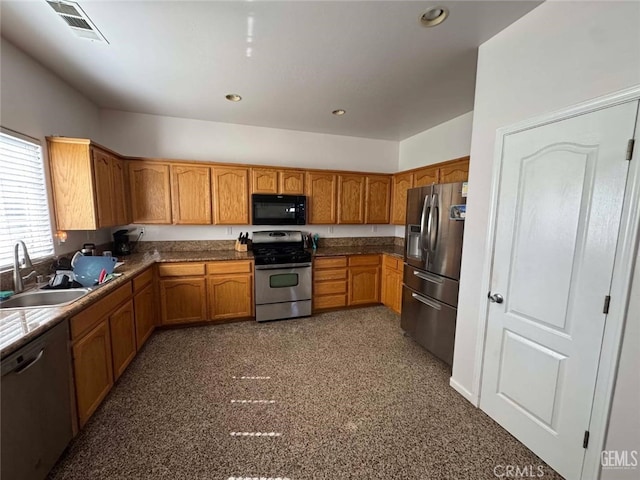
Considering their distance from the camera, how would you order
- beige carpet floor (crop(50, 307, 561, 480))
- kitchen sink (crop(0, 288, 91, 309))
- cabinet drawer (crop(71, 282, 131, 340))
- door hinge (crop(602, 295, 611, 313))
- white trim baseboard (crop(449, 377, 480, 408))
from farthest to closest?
white trim baseboard (crop(449, 377, 480, 408)) → kitchen sink (crop(0, 288, 91, 309)) → cabinet drawer (crop(71, 282, 131, 340)) → beige carpet floor (crop(50, 307, 561, 480)) → door hinge (crop(602, 295, 611, 313))

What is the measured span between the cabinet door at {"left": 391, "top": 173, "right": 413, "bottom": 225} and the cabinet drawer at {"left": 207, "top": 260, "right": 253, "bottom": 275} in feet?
7.85

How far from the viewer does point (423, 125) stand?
3.63 meters

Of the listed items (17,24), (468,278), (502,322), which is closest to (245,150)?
(17,24)

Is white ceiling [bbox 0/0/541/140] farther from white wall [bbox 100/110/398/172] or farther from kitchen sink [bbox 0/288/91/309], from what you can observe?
kitchen sink [bbox 0/288/91/309]

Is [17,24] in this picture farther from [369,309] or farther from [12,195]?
[369,309]

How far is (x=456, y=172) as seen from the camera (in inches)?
116

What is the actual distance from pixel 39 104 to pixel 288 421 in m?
3.25

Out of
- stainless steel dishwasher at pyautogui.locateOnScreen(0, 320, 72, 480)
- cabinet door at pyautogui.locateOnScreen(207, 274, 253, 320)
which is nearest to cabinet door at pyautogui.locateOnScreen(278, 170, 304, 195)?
cabinet door at pyautogui.locateOnScreen(207, 274, 253, 320)

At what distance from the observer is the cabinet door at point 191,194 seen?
3.27 metres

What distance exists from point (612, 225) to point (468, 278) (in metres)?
0.92

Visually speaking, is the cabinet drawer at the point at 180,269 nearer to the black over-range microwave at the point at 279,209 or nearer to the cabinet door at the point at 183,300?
the cabinet door at the point at 183,300

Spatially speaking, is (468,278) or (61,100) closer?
(468,278)

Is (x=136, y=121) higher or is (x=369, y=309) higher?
(x=136, y=121)

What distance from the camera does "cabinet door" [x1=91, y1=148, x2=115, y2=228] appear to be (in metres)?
2.46
